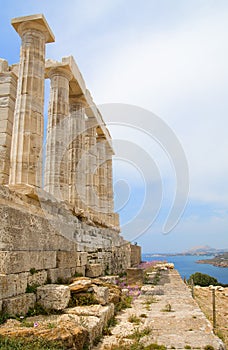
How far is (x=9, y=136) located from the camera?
1134cm

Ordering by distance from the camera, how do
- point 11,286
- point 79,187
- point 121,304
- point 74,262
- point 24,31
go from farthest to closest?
point 79,187
point 24,31
point 74,262
point 121,304
point 11,286

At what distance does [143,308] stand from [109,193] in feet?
50.6

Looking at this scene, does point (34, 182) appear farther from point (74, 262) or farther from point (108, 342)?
point (108, 342)

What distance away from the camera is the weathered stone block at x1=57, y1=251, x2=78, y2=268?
23.8ft

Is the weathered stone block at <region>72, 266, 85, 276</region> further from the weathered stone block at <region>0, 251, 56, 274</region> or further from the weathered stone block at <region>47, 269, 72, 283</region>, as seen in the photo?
the weathered stone block at <region>0, 251, 56, 274</region>

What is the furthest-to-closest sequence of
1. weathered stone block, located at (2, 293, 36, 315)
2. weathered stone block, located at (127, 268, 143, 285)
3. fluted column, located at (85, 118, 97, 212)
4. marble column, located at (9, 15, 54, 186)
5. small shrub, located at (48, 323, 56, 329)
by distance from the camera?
fluted column, located at (85, 118, 97, 212)
weathered stone block, located at (127, 268, 143, 285)
marble column, located at (9, 15, 54, 186)
weathered stone block, located at (2, 293, 36, 315)
small shrub, located at (48, 323, 56, 329)

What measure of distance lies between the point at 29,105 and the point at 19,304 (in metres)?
6.28

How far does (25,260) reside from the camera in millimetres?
5715

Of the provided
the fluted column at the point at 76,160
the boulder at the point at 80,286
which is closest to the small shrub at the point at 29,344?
the boulder at the point at 80,286

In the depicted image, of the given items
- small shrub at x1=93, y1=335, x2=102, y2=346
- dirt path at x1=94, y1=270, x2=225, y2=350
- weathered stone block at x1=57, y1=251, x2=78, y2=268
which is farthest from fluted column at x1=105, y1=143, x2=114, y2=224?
small shrub at x1=93, y1=335, x2=102, y2=346

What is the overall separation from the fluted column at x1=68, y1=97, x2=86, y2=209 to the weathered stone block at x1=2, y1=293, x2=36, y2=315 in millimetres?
8461

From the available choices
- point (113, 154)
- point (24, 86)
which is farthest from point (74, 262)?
point (113, 154)

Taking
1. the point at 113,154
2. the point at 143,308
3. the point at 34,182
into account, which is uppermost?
the point at 113,154

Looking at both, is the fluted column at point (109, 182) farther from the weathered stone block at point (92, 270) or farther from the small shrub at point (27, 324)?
the small shrub at point (27, 324)
